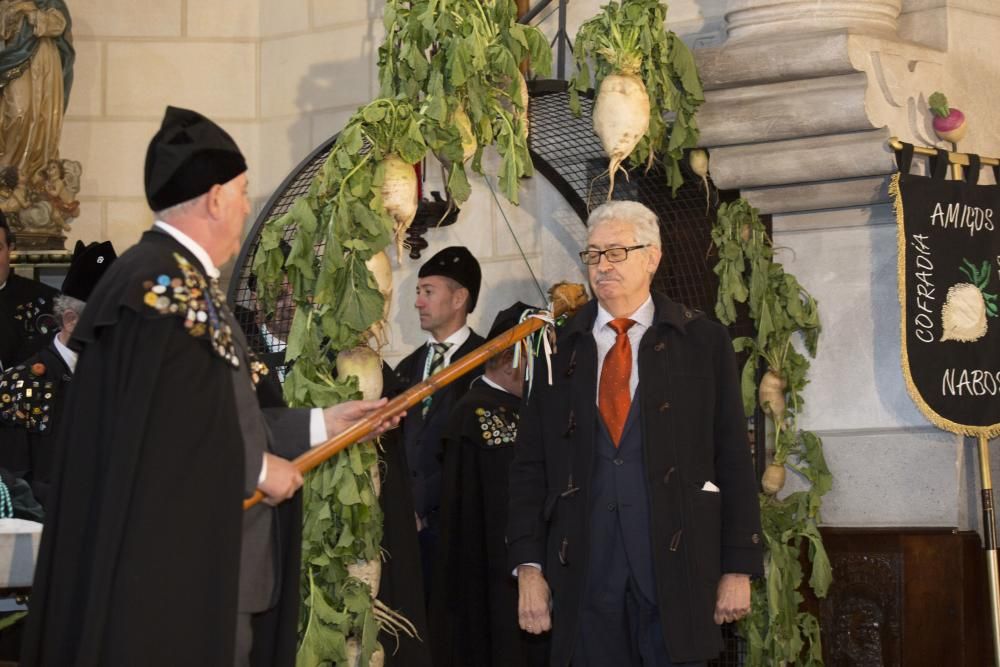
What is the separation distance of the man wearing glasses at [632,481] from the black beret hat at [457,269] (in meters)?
2.10

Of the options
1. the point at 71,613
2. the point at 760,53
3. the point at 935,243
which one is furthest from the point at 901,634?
the point at 71,613

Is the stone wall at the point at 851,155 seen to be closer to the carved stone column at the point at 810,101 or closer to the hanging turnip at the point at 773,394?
the carved stone column at the point at 810,101

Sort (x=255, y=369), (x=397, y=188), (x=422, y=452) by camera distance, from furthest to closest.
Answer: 1. (x=422, y=452)
2. (x=397, y=188)
3. (x=255, y=369)

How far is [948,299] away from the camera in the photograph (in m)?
5.01

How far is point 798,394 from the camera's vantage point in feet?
17.3

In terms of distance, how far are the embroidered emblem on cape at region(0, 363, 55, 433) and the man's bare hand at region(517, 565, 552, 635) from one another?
6.80 feet

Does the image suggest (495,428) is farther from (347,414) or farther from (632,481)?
(347,414)

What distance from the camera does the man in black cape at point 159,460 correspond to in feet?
9.37

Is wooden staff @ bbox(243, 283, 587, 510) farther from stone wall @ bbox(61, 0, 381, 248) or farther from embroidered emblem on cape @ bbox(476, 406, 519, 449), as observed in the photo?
stone wall @ bbox(61, 0, 381, 248)

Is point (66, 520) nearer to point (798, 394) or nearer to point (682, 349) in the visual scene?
point (682, 349)

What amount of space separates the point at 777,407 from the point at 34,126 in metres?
3.55

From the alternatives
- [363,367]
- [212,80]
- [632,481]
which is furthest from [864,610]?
[212,80]

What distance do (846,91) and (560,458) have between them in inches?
72.0

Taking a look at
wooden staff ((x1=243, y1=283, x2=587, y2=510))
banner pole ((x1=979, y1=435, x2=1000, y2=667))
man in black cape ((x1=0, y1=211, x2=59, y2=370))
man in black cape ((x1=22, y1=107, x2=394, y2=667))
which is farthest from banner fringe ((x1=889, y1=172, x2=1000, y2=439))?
man in black cape ((x1=0, y1=211, x2=59, y2=370))
